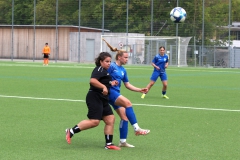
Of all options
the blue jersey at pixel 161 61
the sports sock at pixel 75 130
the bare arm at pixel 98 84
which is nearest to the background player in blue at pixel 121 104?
the bare arm at pixel 98 84

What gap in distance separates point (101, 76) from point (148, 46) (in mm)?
45343

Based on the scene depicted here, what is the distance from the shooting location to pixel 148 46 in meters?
54.2

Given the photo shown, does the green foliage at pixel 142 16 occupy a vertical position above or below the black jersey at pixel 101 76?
above

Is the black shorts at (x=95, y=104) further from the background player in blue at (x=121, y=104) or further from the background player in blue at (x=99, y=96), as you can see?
the background player in blue at (x=121, y=104)

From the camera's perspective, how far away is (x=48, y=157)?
833 centimetres

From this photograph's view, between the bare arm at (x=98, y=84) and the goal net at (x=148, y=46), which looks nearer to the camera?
the bare arm at (x=98, y=84)

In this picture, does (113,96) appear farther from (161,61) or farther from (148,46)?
(148,46)

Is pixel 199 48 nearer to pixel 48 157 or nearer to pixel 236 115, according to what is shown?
pixel 236 115

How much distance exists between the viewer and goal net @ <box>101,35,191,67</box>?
52.3 meters

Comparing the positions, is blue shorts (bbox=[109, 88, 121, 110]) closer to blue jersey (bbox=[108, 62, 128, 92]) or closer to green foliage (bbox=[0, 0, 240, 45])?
blue jersey (bbox=[108, 62, 128, 92])

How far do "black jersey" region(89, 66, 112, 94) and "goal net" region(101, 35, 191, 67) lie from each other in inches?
1692

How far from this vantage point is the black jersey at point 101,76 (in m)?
9.02

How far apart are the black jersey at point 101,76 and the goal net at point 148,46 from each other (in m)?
43.0

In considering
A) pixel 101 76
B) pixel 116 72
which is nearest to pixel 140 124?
pixel 116 72
